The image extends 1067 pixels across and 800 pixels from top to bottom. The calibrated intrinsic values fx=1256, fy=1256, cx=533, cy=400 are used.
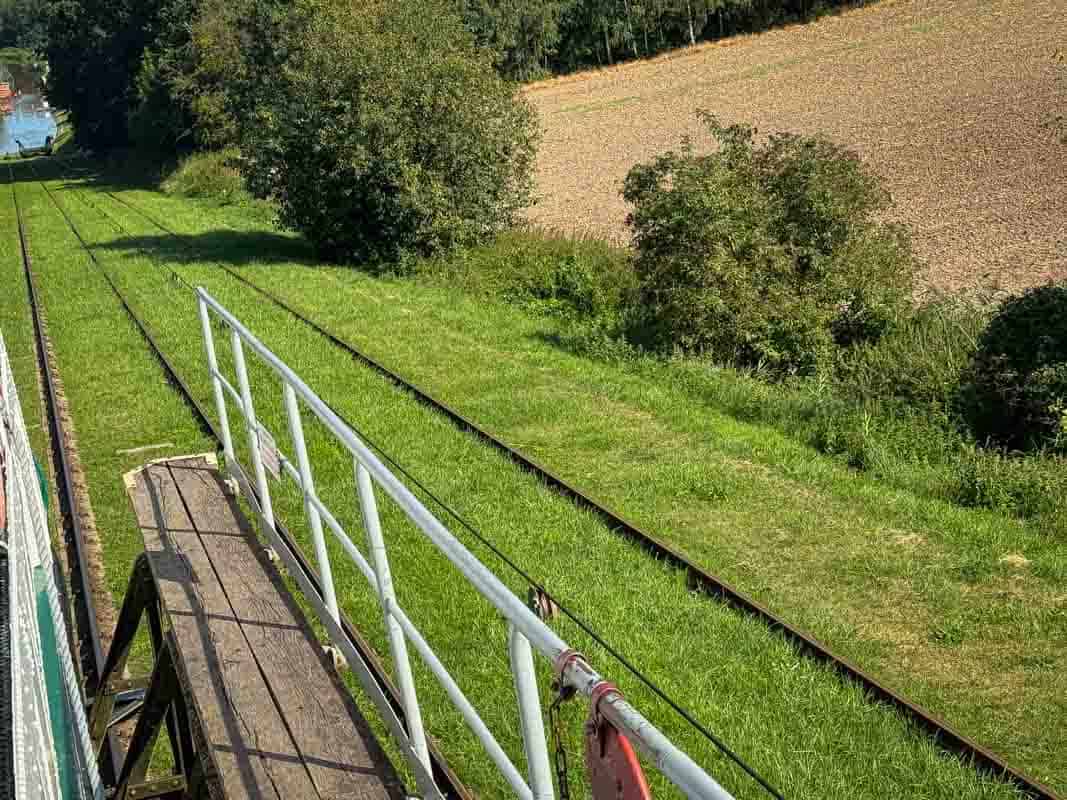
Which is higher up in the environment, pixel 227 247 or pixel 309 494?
pixel 309 494

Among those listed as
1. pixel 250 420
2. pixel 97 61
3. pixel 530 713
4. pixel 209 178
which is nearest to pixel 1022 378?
pixel 250 420

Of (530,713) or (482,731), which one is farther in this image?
(482,731)

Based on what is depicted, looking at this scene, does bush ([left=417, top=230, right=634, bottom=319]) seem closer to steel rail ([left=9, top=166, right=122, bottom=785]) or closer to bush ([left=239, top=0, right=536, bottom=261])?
bush ([left=239, top=0, right=536, bottom=261])

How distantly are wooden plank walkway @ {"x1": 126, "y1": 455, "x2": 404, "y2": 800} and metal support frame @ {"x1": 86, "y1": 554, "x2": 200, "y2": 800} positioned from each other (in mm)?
183

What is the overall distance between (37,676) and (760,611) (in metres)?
5.00

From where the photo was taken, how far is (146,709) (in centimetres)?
565

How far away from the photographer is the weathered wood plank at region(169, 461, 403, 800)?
159 inches

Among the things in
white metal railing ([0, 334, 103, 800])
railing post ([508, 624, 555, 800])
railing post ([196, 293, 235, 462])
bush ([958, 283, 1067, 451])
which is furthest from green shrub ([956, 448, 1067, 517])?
railing post ([508, 624, 555, 800])

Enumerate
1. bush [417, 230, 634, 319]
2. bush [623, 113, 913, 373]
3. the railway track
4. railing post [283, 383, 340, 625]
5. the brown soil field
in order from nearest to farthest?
railing post [283, 383, 340, 625] < the railway track < bush [623, 113, 913, 373] < bush [417, 230, 634, 319] < the brown soil field

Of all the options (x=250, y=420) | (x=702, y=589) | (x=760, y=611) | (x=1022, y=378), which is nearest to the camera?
(x=250, y=420)

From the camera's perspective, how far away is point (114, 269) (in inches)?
971

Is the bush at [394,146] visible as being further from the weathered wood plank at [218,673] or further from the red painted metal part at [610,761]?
the red painted metal part at [610,761]

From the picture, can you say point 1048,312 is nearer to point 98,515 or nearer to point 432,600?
point 432,600

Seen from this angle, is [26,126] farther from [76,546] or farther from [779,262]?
[76,546]
